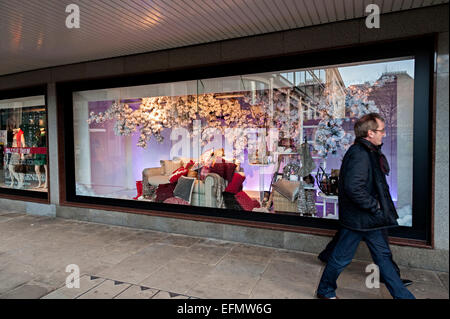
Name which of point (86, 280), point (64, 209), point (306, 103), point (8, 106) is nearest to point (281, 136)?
point (306, 103)

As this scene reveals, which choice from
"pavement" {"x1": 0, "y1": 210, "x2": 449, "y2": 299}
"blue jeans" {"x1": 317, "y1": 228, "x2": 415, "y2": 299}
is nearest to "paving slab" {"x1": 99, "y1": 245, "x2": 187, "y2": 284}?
"pavement" {"x1": 0, "y1": 210, "x2": 449, "y2": 299}

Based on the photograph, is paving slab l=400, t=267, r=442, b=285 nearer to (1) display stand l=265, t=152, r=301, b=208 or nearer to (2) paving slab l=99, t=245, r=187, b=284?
(1) display stand l=265, t=152, r=301, b=208

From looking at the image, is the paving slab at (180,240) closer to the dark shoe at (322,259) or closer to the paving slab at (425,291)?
the dark shoe at (322,259)

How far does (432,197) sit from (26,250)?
558cm

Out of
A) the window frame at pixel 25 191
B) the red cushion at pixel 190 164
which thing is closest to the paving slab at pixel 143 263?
the red cushion at pixel 190 164

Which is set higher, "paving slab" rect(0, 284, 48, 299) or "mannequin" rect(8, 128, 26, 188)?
"mannequin" rect(8, 128, 26, 188)

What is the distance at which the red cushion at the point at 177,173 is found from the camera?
5.81m

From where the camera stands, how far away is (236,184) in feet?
18.0

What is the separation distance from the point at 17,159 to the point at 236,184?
5.78 m

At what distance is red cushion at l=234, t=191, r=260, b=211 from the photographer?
5.12 metres

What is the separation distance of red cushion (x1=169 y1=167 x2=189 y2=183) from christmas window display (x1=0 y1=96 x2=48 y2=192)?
3088 mm

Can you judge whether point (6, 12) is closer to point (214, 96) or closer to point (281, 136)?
point (214, 96)

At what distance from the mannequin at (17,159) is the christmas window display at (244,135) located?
6.27ft

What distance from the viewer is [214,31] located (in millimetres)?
4430
